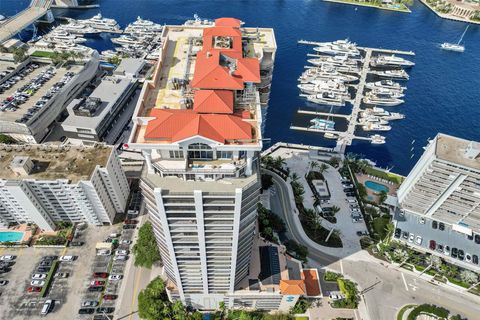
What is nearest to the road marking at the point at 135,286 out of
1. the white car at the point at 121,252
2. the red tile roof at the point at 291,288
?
the white car at the point at 121,252

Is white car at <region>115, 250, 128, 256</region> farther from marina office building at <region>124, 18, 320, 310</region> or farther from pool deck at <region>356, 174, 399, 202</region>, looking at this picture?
pool deck at <region>356, 174, 399, 202</region>

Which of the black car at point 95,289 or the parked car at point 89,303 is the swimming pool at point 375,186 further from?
the parked car at point 89,303

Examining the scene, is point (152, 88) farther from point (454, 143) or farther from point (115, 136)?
point (454, 143)

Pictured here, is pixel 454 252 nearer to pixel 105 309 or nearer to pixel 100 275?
pixel 105 309

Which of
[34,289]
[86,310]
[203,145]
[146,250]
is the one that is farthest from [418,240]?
[34,289]

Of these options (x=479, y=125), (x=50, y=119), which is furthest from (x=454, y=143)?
(x=50, y=119)
